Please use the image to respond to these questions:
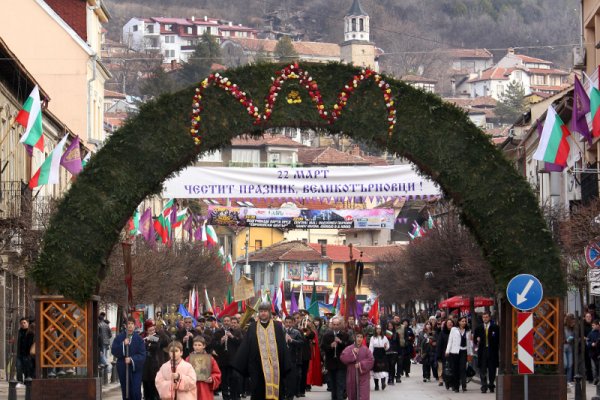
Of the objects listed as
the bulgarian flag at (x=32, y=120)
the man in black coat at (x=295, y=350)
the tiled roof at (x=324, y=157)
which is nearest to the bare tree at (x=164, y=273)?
the bulgarian flag at (x=32, y=120)

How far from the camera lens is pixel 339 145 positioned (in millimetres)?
168875

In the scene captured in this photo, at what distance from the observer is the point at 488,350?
33.8 meters

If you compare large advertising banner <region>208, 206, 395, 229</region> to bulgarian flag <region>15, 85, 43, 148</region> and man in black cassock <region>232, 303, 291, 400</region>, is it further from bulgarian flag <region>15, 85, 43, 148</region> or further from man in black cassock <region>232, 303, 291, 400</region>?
man in black cassock <region>232, 303, 291, 400</region>

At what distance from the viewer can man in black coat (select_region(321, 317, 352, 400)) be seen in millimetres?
31344

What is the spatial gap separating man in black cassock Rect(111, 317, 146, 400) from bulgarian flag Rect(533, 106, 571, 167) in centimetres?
852

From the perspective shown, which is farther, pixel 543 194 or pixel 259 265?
pixel 259 265

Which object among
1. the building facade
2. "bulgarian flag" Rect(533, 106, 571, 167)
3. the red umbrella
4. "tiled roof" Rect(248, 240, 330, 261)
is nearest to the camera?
"bulgarian flag" Rect(533, 106, 571, 167)

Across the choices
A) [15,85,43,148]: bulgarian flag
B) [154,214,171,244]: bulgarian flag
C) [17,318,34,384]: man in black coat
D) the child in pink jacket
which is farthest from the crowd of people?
[154,214,171,244]: bulgarian flag

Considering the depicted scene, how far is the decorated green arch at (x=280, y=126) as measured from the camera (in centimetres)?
2275

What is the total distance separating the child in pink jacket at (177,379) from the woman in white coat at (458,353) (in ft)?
48.8

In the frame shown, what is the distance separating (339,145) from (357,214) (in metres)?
111

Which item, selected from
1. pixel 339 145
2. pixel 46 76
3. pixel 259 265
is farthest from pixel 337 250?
pixel 46 76

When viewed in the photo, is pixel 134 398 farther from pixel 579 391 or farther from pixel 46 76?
pixel 46 76

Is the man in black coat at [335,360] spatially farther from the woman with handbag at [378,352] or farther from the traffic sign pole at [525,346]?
the traffic sign pole at [525,346]
